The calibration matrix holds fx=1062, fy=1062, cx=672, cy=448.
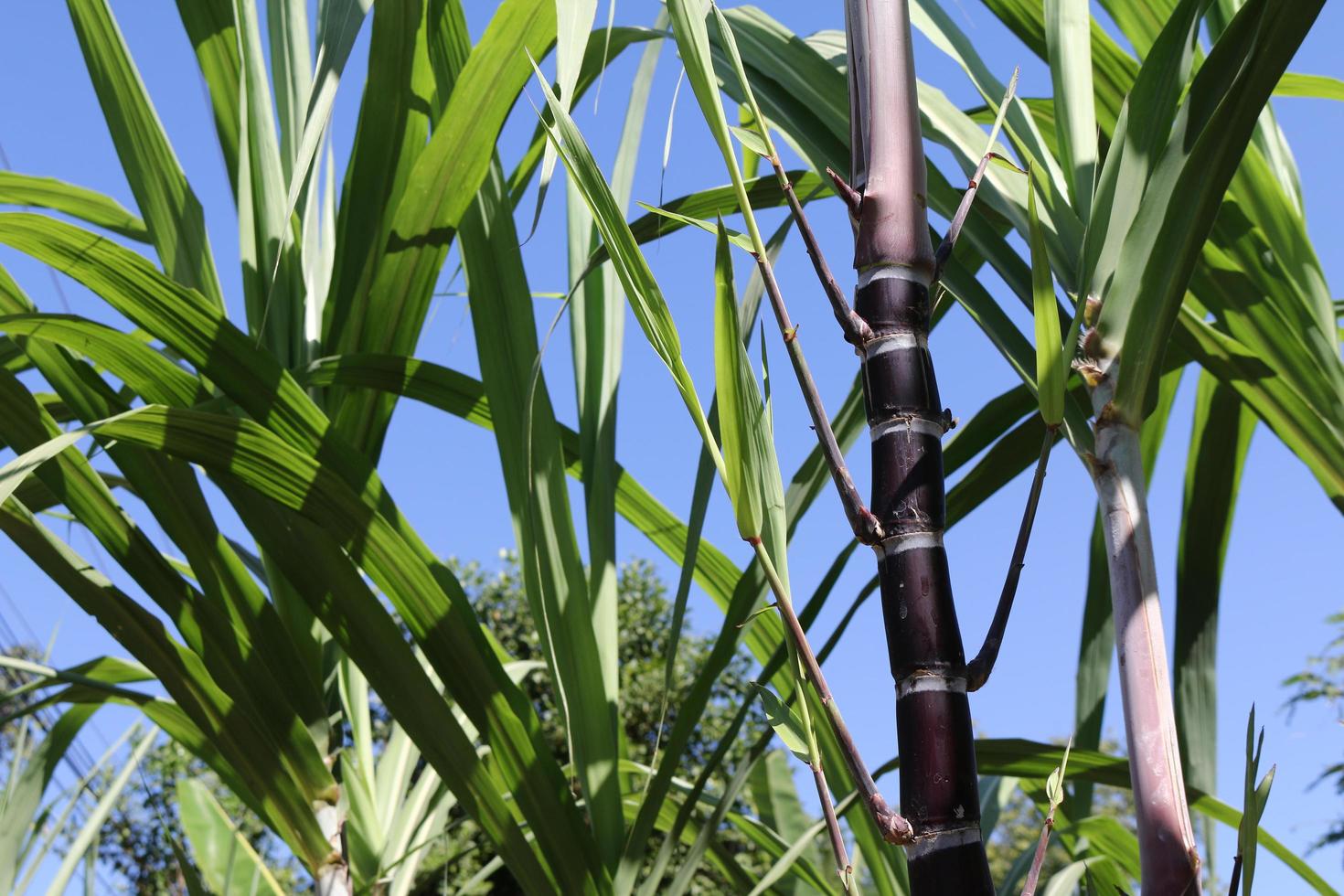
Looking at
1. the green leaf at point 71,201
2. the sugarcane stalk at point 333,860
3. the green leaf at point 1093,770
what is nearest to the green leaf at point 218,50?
the green leaf at point 71,201

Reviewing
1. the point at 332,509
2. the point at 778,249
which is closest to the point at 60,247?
the point at 332,509

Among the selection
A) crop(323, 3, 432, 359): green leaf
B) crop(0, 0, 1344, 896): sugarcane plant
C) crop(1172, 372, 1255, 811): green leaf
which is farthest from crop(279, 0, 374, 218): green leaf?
crop(1172, 372, 1255, 811): green leaf

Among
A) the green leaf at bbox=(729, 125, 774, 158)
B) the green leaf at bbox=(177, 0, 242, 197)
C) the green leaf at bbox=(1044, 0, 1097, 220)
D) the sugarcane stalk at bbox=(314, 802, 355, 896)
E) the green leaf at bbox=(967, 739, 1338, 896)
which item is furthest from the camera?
the green leaf at bbox=(177, 0, 242, 197)

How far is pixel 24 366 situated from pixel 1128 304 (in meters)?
0.94

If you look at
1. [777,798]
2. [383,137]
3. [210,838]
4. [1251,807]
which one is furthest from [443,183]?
[210,838]

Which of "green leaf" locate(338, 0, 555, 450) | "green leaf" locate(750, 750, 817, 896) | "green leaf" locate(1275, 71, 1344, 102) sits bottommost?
"green leaf" locate(750, 750, 817, 896)

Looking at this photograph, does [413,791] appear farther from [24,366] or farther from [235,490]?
[24,366]

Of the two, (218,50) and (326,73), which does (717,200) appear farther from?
(218,50)

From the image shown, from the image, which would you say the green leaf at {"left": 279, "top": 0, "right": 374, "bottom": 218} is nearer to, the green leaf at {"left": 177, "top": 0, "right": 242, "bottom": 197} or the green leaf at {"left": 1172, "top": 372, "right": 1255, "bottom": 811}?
the green leaf at {"left": 177, "top": 0, "right": 242, "bottom": 197}

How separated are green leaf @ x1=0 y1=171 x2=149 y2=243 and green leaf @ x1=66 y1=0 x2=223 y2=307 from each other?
11 centimetres

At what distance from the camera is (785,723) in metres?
0.29

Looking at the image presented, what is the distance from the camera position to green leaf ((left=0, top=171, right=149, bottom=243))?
887 millimetres

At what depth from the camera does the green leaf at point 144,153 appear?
827 mm

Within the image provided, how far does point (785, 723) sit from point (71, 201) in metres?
0.93
